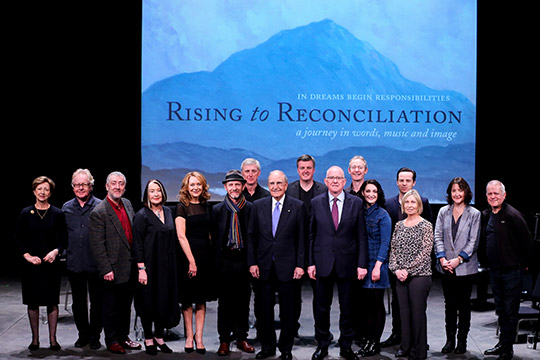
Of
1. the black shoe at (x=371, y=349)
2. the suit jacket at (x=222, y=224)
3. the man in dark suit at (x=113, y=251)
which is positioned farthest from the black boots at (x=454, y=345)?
the man in dark suit at (x=113, y=251)

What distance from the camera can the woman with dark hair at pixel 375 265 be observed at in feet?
16.6

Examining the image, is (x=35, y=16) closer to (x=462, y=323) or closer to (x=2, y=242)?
(x=2, y=242)

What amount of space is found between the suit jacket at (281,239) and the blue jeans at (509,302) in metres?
1.57

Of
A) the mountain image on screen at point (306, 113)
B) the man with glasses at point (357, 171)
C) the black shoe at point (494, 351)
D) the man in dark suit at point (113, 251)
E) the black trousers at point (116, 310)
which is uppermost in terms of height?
the mountain image on screen at point (306, 113)

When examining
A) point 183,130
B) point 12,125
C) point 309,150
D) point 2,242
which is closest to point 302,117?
point 309,150

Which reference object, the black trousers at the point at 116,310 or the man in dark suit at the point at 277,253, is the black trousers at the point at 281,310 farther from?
the black trousers at the point at 116,310

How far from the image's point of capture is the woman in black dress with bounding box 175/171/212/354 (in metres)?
5.08

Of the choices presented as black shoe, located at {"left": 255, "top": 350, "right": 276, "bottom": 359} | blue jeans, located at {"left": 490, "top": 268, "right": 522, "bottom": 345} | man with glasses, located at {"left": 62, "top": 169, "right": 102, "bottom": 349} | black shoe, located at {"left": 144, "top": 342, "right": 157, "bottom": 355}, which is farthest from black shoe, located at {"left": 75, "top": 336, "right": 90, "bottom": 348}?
blue jeans, located at {"left": 490, "top": 268, "right": 522, "bottom": 345}

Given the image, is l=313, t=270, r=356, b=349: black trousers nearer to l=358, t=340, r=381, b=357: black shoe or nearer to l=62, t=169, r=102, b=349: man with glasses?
l=358, t=340, r=381, b=357: black shoe

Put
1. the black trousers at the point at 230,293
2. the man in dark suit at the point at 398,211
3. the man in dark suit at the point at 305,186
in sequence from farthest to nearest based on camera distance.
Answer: the man in dark suit at the point at 305,186, the man in dark suit at the point at 398,211, the black trousers at the point at 230,293

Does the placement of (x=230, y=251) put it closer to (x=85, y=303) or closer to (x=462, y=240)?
→ (x=85, y=303)

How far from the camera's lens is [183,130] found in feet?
26.3

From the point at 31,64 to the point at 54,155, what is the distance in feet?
3.90

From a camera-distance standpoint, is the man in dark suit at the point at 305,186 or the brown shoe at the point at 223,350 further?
the man in dark suit at the point at 305,186
